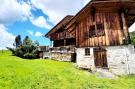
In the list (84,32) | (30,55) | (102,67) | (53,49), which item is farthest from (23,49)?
(102,67)

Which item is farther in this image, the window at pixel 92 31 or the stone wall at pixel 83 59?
the window at pixel 92 31

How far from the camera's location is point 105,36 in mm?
25938

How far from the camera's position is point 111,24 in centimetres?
2611

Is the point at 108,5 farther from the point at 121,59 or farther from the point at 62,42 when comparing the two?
the point at 62,42

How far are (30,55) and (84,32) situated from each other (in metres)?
17.7

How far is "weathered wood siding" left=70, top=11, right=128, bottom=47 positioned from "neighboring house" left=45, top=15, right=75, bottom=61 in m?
7.26

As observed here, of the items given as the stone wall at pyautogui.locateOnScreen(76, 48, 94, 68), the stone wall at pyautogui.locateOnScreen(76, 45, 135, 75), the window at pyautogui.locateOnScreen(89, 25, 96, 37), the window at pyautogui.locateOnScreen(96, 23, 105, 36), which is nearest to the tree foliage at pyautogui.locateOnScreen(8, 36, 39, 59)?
the stone wall at pyautogui.locateOnScreen(76, 48, 94, 68)

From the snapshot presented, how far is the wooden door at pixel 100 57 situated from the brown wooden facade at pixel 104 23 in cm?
77

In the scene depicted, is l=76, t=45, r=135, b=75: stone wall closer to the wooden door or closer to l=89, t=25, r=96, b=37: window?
the wooden door

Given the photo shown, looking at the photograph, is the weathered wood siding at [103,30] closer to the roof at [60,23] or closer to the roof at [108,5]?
the roof at [108,5]

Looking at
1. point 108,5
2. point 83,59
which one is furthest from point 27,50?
point 108,5

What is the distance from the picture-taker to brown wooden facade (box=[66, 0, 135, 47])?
998 inches

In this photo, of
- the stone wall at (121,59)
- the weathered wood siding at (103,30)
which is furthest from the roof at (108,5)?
the stone wall at (121,59)

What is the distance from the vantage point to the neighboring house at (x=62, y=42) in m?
35.7
